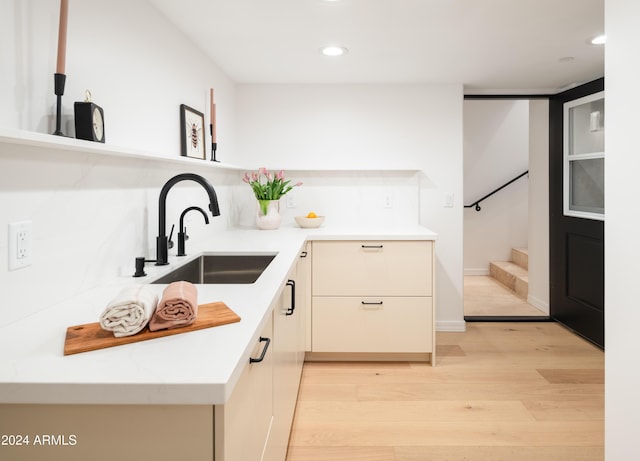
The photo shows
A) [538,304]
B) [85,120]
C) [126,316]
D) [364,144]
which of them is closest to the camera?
[126,316]

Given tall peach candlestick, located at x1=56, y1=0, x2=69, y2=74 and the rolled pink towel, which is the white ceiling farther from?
the rolled pink towel

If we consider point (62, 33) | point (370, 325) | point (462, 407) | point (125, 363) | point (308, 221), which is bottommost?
point (462, 407)

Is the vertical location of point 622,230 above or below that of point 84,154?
below

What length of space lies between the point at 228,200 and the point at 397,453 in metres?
2.11

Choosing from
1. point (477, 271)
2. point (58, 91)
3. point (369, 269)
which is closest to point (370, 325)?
point (369, 269)

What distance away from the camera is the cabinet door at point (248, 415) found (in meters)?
0.81

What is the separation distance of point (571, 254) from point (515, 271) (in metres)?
1.77

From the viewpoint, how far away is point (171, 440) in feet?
2.64

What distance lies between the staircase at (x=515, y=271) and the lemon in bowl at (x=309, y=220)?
2570 mm

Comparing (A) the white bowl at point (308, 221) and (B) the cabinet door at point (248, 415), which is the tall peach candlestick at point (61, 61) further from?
(A) the white bowl at point (308, 221)

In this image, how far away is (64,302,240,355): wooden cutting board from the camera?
36.1 inches

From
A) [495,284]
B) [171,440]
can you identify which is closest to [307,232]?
[171,440]

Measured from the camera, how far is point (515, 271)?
5.37 metres

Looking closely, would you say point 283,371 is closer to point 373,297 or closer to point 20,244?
point 20,244
